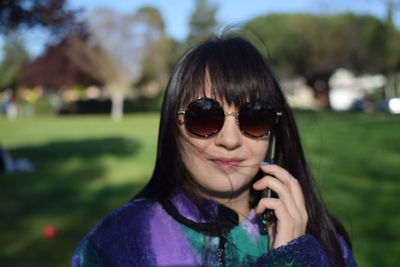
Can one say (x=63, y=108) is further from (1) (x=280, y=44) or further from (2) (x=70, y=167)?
(2) (x=70, y=167)

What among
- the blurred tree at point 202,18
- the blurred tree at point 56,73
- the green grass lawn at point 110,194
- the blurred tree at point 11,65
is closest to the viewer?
the green grass lawn at point 110,194

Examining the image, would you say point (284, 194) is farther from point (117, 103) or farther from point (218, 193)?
point (117, 103)

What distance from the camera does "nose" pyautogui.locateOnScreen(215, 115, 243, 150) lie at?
1.44 m

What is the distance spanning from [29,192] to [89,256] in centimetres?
623

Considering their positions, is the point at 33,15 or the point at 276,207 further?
the point at 33,15

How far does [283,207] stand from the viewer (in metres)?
1.38

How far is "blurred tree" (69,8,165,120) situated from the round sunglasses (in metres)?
35.9

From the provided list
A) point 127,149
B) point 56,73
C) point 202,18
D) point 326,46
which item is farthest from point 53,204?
point 202,18

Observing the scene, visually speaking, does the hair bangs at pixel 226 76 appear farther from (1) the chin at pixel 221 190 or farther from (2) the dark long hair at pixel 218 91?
(1) the chin at pixel 221 190

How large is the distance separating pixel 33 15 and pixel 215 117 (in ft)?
26.6

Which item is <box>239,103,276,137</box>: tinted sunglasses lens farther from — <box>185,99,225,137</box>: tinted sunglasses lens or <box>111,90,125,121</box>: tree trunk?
Answer: <box>111,90,125,121</box>: tree trunk

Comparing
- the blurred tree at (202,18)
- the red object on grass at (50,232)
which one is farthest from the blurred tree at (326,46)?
the red object on grass at (50,232)

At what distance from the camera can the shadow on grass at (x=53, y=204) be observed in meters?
4.23

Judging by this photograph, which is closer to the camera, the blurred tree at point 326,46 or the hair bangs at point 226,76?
the hair bangs at point 226,76
